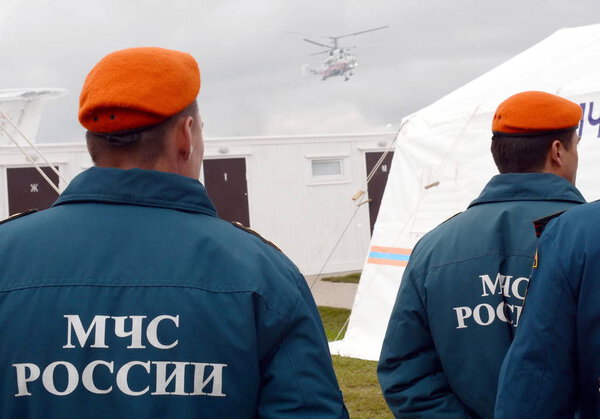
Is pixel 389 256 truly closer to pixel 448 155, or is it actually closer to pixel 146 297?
pixel 448 155

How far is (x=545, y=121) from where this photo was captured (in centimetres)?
239

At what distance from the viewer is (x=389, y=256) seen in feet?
23.5

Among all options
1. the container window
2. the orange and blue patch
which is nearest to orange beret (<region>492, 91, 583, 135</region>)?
the orange and blue patch

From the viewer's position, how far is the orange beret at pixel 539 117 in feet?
7.84

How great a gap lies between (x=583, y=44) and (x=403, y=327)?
485cm

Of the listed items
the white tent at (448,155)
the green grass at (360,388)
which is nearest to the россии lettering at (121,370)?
the green grass at (360,388)

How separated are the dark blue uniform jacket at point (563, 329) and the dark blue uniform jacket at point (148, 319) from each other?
1.26 ft

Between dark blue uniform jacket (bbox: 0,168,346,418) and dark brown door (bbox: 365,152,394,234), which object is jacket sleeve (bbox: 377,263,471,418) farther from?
dark brown door (bbox: 365,152,394,234)

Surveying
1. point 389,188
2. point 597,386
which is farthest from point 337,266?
point 597,386

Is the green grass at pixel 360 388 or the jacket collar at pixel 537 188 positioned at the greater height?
the jacket collar at pixel 537 188

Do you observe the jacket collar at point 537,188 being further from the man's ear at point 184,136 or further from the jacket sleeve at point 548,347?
the man's ear at point 184,136

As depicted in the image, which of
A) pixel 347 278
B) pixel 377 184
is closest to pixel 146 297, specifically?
pixel 347 278

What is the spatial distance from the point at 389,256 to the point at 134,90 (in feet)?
19.2

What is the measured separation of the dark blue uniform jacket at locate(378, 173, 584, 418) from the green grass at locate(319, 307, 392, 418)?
3.46 metres
